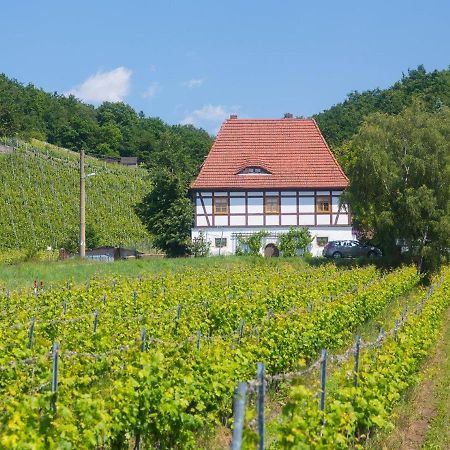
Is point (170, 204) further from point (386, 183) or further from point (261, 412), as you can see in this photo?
point (261, 412)

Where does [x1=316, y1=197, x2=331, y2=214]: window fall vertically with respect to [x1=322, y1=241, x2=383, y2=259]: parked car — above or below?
above

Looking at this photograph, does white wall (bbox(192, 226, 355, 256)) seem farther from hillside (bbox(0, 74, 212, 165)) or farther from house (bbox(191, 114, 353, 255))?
hillside (bbox(0, 74, 212, 165))

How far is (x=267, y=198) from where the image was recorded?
41938 millimetres

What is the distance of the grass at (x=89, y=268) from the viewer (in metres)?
28.0

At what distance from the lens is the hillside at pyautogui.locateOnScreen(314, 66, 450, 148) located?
3270 inches

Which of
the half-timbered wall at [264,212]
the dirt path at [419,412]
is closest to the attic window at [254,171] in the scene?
the half-timbered wall at [264,212]

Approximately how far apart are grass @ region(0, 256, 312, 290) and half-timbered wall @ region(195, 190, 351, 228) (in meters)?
4.91

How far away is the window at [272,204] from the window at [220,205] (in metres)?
2.24

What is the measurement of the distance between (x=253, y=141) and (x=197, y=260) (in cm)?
1169

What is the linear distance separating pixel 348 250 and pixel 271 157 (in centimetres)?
790

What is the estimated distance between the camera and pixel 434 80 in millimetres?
87750

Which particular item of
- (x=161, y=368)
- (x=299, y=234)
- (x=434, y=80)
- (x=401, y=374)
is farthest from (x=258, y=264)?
(x=434, y=80)

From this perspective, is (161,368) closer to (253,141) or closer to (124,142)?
(253,141)

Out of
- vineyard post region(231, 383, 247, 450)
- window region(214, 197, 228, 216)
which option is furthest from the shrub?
vineyard post region(231, 383, 247, 450)
